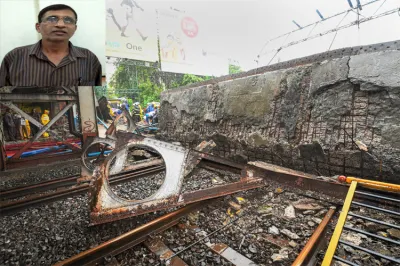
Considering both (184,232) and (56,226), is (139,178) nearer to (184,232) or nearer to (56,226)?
(56,226)

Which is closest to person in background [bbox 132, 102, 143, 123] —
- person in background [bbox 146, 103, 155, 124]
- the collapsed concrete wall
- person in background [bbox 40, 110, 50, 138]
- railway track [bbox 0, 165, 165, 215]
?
person in background [bbox 146, 103, 155, 124]

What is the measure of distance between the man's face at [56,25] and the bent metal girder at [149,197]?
0.80 meters

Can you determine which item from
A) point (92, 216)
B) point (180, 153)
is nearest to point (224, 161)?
point (180, 153)

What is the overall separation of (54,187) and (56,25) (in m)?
2.16

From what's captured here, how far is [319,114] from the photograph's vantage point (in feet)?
8.07

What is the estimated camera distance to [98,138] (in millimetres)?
2600

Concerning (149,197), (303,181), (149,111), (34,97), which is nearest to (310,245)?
(303,181)

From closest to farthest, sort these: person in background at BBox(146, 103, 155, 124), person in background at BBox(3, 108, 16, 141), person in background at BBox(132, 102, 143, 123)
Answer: person in background at BBox(3, 108, 16, 141), person in background at BBox(132, 102, 143, 123), person in background at BBox(146, 103, 155, 124)

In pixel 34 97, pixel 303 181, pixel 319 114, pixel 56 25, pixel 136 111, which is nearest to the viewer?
pixel 56 25

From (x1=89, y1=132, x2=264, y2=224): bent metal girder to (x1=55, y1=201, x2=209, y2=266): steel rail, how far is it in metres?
0.13

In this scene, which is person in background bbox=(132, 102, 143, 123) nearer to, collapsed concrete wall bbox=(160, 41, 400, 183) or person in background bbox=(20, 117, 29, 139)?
person in background bbox=(20, 117, 29, 139)

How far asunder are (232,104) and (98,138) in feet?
7.10

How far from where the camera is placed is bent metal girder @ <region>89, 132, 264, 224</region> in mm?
1479

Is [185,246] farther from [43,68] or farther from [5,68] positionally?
[5,68]
